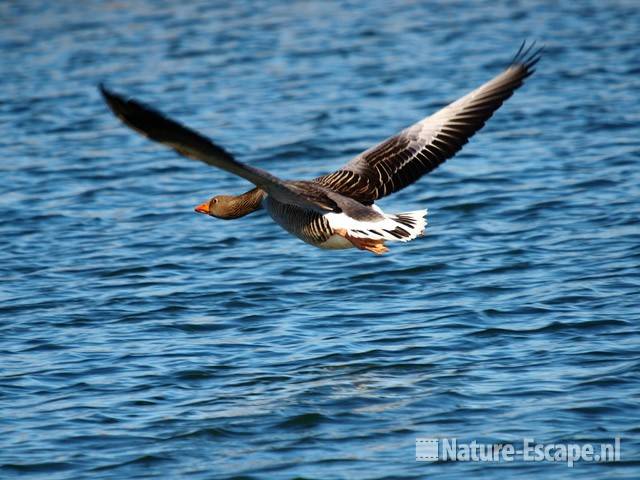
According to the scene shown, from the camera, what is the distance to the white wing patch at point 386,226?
8727 millimetres

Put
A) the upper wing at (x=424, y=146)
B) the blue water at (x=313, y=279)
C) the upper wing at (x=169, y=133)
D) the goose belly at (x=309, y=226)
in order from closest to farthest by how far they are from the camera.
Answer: the upper wing at (x=169, y=133)
the blue water at (x=313, y=279)
the goose belly at (x=309, y=226)
the upper wing at (x=424, y=146)

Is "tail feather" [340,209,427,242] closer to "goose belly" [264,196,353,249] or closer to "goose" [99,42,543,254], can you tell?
"goose" [99,42,543,254]

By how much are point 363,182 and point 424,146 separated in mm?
664

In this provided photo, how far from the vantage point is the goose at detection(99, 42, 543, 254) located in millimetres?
8211

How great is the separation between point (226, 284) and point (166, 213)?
119 inches

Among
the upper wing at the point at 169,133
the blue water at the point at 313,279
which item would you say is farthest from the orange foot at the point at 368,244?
the upper wing at the point at 169,133

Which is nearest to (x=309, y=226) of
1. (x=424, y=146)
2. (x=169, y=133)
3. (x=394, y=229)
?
(x=394, y=229)

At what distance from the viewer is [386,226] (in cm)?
885

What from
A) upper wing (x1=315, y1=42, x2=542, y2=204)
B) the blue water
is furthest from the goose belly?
the blue water

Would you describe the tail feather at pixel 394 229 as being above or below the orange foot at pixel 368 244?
above

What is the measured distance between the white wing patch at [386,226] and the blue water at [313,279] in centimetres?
88

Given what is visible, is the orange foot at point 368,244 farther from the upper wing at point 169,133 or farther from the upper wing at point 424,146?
the upper wing at point 169,133

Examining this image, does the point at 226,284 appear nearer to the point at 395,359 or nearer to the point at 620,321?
the point at 395,359

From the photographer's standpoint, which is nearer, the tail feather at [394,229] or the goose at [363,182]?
the goose at [363,182]
